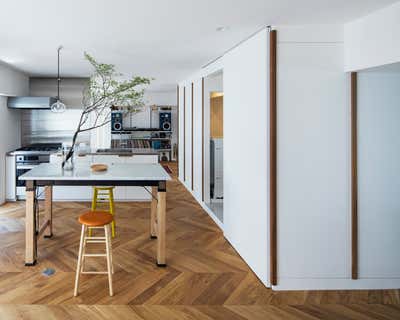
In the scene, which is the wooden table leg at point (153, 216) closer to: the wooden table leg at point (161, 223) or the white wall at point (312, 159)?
the wooden table leg at point (161, 223)

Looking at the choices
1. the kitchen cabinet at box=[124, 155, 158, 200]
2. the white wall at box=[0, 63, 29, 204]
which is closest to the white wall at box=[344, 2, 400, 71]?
the kitchen cabinet at box=[124, 155, 158, 200]

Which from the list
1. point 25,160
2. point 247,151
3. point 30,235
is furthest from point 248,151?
point 25,160

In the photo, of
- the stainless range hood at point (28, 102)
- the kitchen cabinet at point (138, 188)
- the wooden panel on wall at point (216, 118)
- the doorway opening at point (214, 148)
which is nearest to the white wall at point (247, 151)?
the doorway opening at point (214, 148)

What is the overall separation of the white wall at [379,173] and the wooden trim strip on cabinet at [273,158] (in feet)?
2.56

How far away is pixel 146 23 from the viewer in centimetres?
328

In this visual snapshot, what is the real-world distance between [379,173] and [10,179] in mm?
6202

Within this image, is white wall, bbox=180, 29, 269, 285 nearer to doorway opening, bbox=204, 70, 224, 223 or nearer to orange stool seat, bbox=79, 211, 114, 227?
doorway opening, bbox=204, 70, 224, 223

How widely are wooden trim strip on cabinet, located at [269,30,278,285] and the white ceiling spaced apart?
0.29 meters

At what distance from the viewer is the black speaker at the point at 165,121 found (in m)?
12.6

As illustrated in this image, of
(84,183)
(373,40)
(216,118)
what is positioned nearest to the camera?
(373,40)

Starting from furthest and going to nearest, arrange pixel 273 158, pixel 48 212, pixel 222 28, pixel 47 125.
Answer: pixel 47 125 → pixel 48 212 → pixel 222 28 → pixel 273 158

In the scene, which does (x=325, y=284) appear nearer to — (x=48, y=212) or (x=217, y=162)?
(x=48, y=212)

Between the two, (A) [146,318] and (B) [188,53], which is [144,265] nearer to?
(A) [146,318]

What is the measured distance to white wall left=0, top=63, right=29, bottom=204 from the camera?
6066 mm
